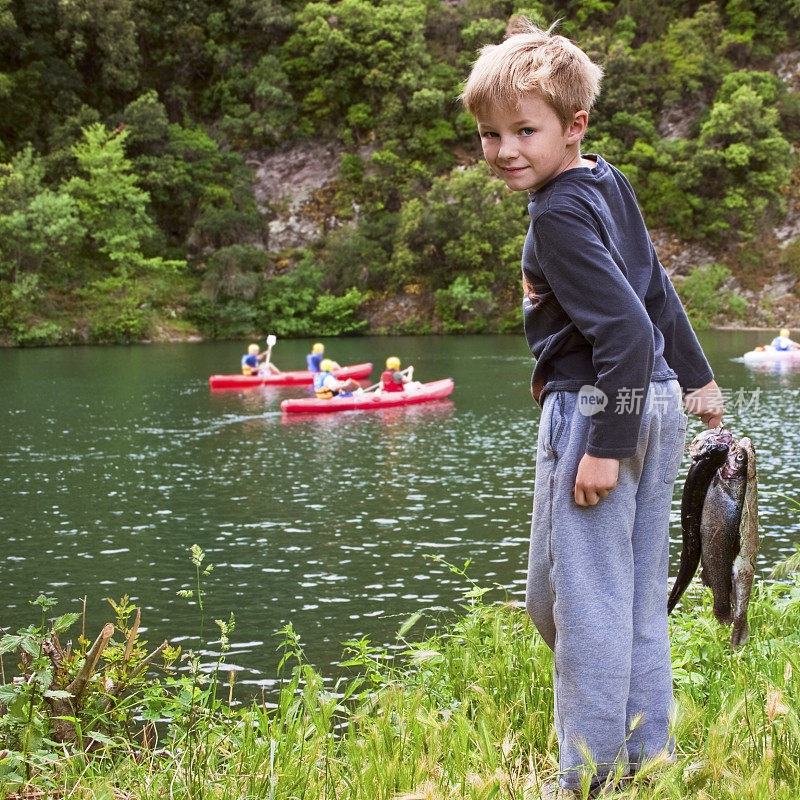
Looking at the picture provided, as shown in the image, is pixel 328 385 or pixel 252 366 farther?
pixel 252 366

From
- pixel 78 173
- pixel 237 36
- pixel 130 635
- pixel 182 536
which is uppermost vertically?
pixel 237 36

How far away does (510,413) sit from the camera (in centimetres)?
1584

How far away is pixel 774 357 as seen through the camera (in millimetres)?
22484

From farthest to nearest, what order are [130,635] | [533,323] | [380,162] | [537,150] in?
[380,162] < [130,635] < [533,323] < [537,150]

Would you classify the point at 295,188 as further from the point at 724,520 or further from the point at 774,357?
the point at 724,520

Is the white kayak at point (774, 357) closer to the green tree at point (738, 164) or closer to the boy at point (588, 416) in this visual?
the green tree at point (738, 164)

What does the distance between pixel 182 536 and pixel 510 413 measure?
8.14 metres

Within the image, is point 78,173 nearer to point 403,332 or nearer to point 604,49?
point 403,332

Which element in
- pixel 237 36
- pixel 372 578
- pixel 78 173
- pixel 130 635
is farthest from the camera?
pixel 237 36

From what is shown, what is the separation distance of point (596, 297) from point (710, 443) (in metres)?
0.58

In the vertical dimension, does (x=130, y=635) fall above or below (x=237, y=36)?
below

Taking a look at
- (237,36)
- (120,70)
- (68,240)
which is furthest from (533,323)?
(237,36)

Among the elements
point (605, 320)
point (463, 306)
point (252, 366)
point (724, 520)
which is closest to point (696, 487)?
point (724, 520)

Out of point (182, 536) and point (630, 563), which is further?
point (182, 536)
